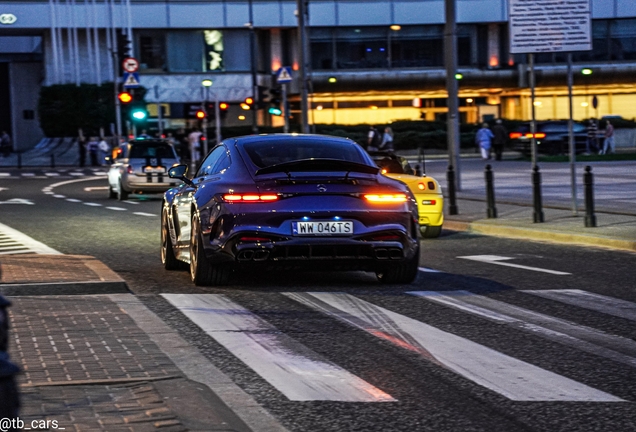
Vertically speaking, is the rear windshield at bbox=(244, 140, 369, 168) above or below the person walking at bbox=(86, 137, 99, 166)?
above

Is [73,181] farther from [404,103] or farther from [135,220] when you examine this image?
[404,103]

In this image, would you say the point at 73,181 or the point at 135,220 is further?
the point at 73,181

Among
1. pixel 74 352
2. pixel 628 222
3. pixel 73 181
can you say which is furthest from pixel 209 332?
pixel 73 181

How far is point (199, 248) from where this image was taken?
10.9 meters

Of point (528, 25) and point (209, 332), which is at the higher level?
point (528, 25)

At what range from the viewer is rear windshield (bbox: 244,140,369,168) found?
1108 centimetres

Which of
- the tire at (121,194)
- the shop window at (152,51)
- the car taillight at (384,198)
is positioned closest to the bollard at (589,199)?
the car taillight at (384,198)

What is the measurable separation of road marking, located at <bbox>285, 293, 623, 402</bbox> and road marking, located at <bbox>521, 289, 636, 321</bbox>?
5.18 feet

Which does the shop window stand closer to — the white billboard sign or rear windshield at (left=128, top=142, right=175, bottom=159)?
rear windshield at (left=128, top=142, right=175, bottom=159)

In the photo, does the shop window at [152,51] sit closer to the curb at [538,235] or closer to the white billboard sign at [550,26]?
the curb at [538,235]

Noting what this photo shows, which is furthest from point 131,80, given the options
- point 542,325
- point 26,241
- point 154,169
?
point 542,325

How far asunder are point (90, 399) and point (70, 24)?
227 feet

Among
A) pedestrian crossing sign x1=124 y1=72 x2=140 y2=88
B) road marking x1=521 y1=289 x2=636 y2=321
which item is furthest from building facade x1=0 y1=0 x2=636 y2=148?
road marking x1=521 y1=289 x2=636 y2=321

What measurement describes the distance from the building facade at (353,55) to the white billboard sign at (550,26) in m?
57.2
